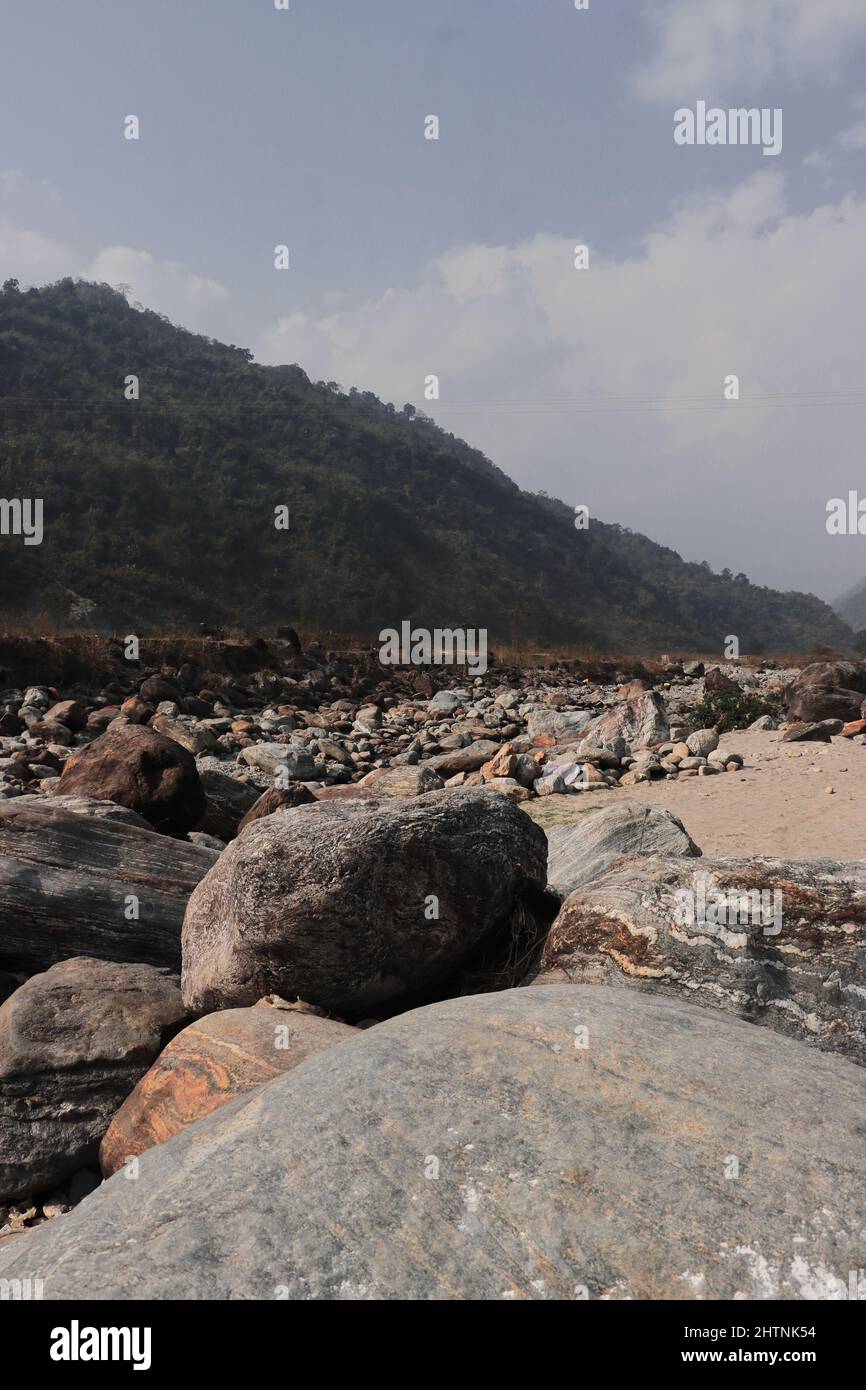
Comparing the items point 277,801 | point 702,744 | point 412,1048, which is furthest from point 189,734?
point 412,1048

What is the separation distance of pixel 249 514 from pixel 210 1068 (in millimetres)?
50299

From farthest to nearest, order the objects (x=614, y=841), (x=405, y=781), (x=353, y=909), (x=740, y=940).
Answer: (x=405, y=781)
(x=614, y=841)
(x=353, y=909)
(x=740, y=940)

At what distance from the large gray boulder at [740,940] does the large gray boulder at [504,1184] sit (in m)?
0.58

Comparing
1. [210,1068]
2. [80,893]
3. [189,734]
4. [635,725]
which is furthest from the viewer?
[635,725]

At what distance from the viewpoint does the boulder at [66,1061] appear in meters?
3.61

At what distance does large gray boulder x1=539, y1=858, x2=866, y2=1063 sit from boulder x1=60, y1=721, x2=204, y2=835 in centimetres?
405

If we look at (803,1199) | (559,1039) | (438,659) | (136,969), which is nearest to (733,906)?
(559,1039)

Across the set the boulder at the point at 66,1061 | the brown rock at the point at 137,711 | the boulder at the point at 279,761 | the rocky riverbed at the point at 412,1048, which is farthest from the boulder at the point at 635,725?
the boulder at the point at 66,1061

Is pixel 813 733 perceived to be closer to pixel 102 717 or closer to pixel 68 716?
pixel 102 717

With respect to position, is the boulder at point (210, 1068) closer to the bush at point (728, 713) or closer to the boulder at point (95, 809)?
the boulder at point (95, 809)

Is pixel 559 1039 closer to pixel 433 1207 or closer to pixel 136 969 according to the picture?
pixel 433 1207

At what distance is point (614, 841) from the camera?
5.89 m

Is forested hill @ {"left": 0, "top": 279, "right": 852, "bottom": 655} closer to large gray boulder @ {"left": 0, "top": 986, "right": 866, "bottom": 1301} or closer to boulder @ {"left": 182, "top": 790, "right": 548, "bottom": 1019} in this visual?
boulder @ {"left": 182, "top": 790, "right": 548, "bottom": 1019}
